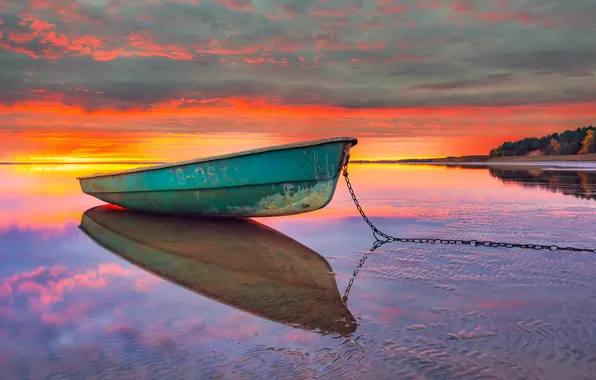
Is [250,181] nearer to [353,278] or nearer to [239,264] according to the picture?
[239,264]

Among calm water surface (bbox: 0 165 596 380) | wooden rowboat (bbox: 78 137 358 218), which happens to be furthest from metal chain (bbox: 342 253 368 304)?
wooden rowboat (bbox: 78 137 358 218)

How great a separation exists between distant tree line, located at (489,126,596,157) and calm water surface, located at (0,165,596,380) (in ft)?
216

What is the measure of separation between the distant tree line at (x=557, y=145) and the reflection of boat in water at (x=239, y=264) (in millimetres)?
67856

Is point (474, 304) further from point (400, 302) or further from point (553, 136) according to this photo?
point (553, 136)

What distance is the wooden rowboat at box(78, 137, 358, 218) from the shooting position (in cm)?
845

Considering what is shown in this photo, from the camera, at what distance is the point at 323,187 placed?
8.59 m

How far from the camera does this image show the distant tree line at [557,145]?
212ft

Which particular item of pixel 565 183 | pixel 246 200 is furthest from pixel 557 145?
pixel 246 200

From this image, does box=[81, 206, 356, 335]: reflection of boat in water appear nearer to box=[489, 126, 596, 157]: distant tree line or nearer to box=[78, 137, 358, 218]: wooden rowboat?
box=[78, 137, 358, 218]: wooden rowboat

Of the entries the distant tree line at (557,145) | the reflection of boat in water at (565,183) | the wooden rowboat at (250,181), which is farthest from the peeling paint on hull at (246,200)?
the distant tree line at (557,145)

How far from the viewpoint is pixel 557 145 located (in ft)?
239

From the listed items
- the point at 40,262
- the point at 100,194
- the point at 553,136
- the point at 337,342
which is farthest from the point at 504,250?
the point at 553,136

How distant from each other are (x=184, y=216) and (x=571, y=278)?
319 inches

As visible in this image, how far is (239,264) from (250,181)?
3.09m
